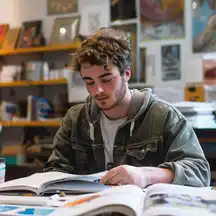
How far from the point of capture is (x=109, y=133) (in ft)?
4.37

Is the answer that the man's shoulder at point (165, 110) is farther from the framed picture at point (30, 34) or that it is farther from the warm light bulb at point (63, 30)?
the framed picture at point (30, 34)

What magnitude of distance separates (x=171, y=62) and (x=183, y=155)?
1.94m

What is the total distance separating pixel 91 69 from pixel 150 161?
36 cm

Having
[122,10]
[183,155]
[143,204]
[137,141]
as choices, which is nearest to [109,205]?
[143,204]

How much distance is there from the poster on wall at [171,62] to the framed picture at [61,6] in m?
0.94

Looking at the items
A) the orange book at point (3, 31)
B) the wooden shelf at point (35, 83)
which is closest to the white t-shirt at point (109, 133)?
the wooden shelf at point (35, 83)

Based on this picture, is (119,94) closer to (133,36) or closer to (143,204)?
(143,204)

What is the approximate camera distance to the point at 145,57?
306cm

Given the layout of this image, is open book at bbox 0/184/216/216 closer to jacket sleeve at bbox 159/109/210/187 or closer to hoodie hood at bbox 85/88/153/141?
jacket sleeve at bbox 159/109/210/187

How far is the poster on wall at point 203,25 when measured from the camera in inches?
112

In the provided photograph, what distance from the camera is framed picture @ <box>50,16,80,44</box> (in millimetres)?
3295

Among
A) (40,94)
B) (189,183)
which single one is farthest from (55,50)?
(189,183)

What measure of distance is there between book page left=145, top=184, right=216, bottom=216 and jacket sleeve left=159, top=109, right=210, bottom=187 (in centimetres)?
25

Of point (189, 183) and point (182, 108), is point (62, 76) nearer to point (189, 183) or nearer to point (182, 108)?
point (182, 108)
